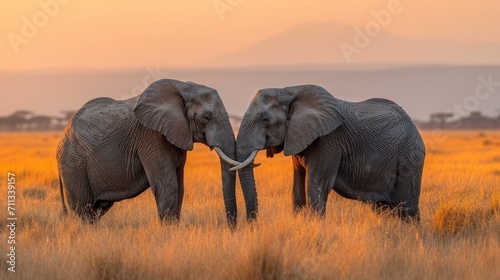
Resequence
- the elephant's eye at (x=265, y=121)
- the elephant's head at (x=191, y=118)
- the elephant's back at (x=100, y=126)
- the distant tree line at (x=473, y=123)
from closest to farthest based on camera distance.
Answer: the elephant's head at (x=191, y=118), the elephant's eye at (x=265, y=121), the elephant's back at (x=100, y=126), the distant tree line at (x=473, y=123)

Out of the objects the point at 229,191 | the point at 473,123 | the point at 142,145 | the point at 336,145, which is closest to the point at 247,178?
the point at 229,191

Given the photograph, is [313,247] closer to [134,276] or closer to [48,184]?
[134,276]

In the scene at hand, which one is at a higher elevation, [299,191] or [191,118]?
[191,118]

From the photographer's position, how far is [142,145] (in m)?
11.9

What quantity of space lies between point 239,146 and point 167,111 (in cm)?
117

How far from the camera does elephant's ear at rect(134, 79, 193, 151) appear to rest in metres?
11.4

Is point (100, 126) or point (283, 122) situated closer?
point (283, 122)

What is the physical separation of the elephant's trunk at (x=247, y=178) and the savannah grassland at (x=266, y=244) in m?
0.24

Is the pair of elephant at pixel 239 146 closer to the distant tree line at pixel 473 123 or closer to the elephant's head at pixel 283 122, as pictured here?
the elephant's head at pixel 283 122

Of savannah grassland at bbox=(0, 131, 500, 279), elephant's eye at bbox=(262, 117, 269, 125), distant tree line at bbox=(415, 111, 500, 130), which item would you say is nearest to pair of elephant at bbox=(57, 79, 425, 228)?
elephant's eye at bbox=(262, 117, 269, 125)

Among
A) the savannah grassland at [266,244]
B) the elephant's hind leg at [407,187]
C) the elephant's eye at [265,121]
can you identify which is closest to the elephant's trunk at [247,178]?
the savannah grassland at [266,244]

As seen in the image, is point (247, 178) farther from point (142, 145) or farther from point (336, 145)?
point (142, 145)

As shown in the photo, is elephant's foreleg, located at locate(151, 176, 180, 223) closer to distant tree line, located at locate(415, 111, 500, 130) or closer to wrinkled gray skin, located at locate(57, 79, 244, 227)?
wrinkled gray skin, located at locate(57, 79, 244, 227)

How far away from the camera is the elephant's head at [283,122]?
1109 cm
